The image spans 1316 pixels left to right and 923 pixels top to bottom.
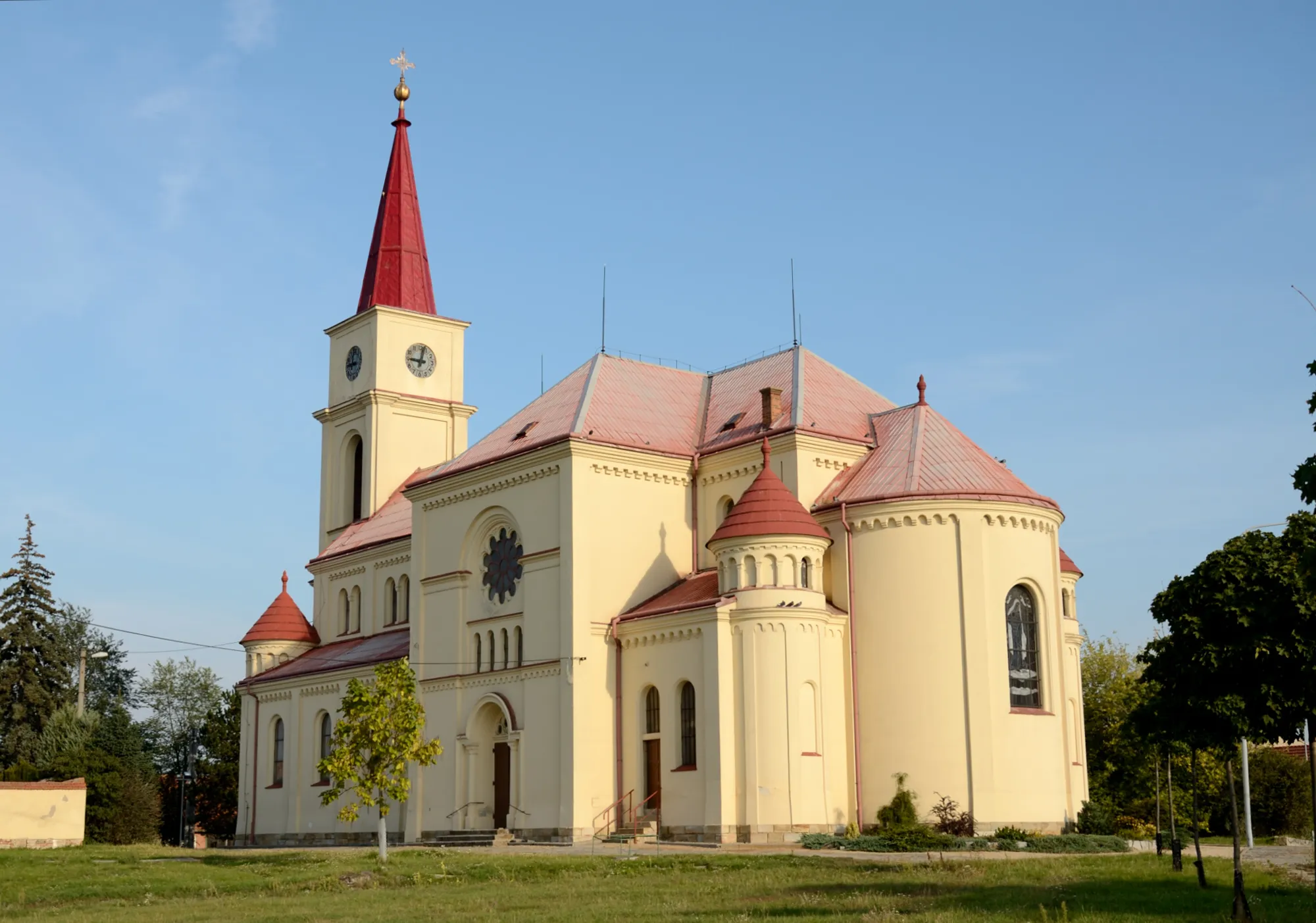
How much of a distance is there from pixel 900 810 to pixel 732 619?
687cm

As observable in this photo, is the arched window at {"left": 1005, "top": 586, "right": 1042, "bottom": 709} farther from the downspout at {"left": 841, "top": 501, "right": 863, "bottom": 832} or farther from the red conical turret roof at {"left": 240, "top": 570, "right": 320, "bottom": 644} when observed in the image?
the red conical turret roof at {"left": 240, "top": 570, "right": 320, "bottom": 644}

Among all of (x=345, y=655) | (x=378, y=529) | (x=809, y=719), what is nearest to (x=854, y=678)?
(x=809, y=719)

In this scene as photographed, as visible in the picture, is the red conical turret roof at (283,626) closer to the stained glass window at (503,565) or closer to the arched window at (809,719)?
the stained glass window at (503,565)

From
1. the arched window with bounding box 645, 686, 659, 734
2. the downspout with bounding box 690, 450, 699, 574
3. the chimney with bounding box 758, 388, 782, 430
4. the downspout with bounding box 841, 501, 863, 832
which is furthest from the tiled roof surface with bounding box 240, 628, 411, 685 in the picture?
the downspout with bounding box 841, 501, 863, 832

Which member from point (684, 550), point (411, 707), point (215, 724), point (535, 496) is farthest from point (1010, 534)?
point (215, 724)

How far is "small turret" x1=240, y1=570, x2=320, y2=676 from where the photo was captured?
207 feet

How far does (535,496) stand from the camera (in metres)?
46.3

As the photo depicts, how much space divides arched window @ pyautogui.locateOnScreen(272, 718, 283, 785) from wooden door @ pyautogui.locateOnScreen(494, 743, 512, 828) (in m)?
15.5

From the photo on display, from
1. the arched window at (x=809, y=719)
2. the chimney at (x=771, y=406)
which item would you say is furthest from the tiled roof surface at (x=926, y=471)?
the arched window at (x=809, y=719)

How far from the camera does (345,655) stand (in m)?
57.7

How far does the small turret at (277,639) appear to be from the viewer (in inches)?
2486

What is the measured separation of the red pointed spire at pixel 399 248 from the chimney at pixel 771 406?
25712 mm

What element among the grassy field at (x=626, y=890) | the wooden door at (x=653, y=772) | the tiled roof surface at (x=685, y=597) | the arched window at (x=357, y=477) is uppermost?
the arched window at (x=357, y=477)

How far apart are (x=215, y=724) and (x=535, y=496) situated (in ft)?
103
